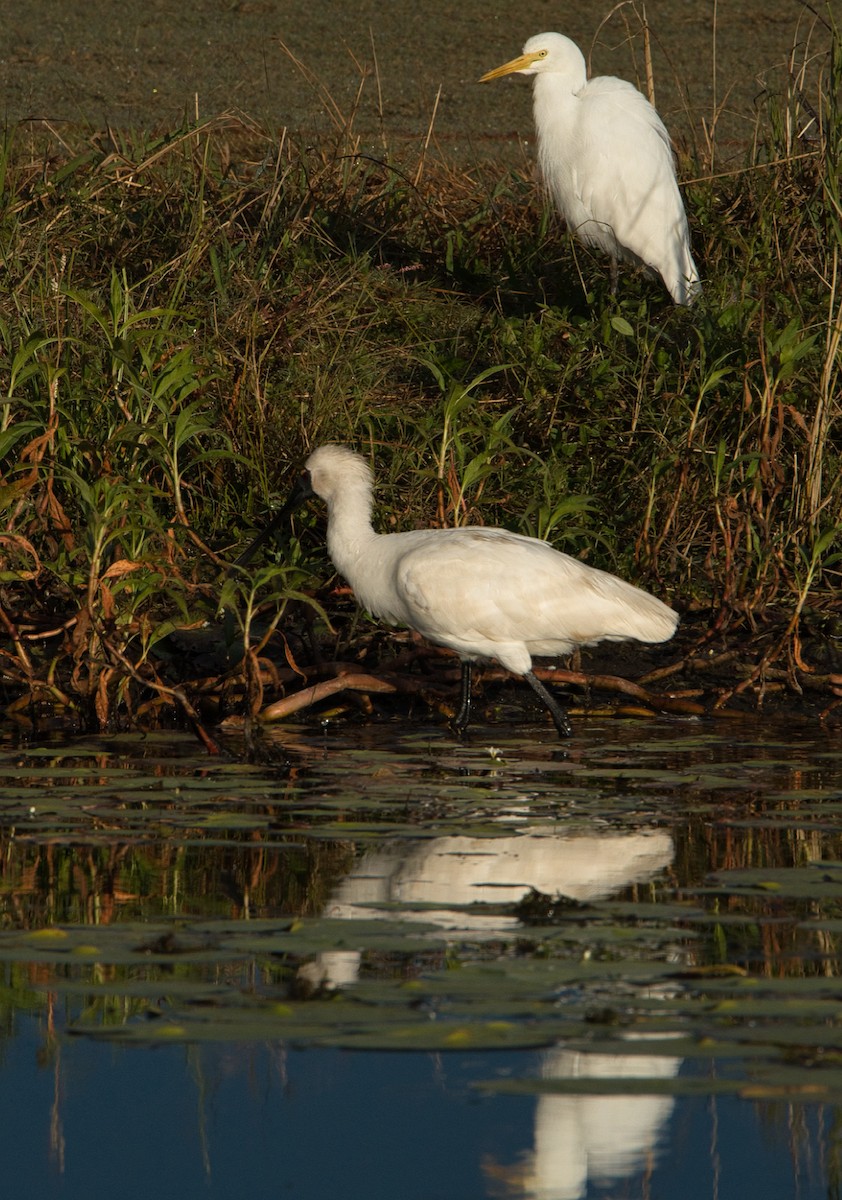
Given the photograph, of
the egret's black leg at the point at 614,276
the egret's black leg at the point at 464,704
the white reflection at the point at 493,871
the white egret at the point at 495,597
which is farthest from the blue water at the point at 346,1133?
the egret's black leg at the point at 614,276

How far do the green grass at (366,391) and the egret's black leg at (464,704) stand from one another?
0.63m

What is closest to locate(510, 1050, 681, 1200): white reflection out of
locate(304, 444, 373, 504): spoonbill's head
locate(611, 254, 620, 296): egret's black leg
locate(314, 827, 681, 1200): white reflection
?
locate(314, 827, 681, 1200): white reflection

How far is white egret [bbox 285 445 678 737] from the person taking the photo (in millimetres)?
6234

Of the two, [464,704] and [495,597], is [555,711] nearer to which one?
[464,704]

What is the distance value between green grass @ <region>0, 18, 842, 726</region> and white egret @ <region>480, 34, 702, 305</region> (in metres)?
0.23

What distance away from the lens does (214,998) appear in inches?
137

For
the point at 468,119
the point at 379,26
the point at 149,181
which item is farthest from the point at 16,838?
the point at 379,26

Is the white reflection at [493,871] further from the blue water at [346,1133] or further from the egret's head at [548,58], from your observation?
the egret's head at [548,58]

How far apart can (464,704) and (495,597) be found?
46cm

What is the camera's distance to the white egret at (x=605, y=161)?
934 cm

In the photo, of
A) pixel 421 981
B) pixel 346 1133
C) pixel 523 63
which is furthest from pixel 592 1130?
pixel 523 63

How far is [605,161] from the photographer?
973 centimetres

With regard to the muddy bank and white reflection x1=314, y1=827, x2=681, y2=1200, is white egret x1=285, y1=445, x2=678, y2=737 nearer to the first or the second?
white reflection x1=314, y1=827, x2=681, y2=1200

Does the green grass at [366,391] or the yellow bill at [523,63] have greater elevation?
the yellow bill at [523,63]
